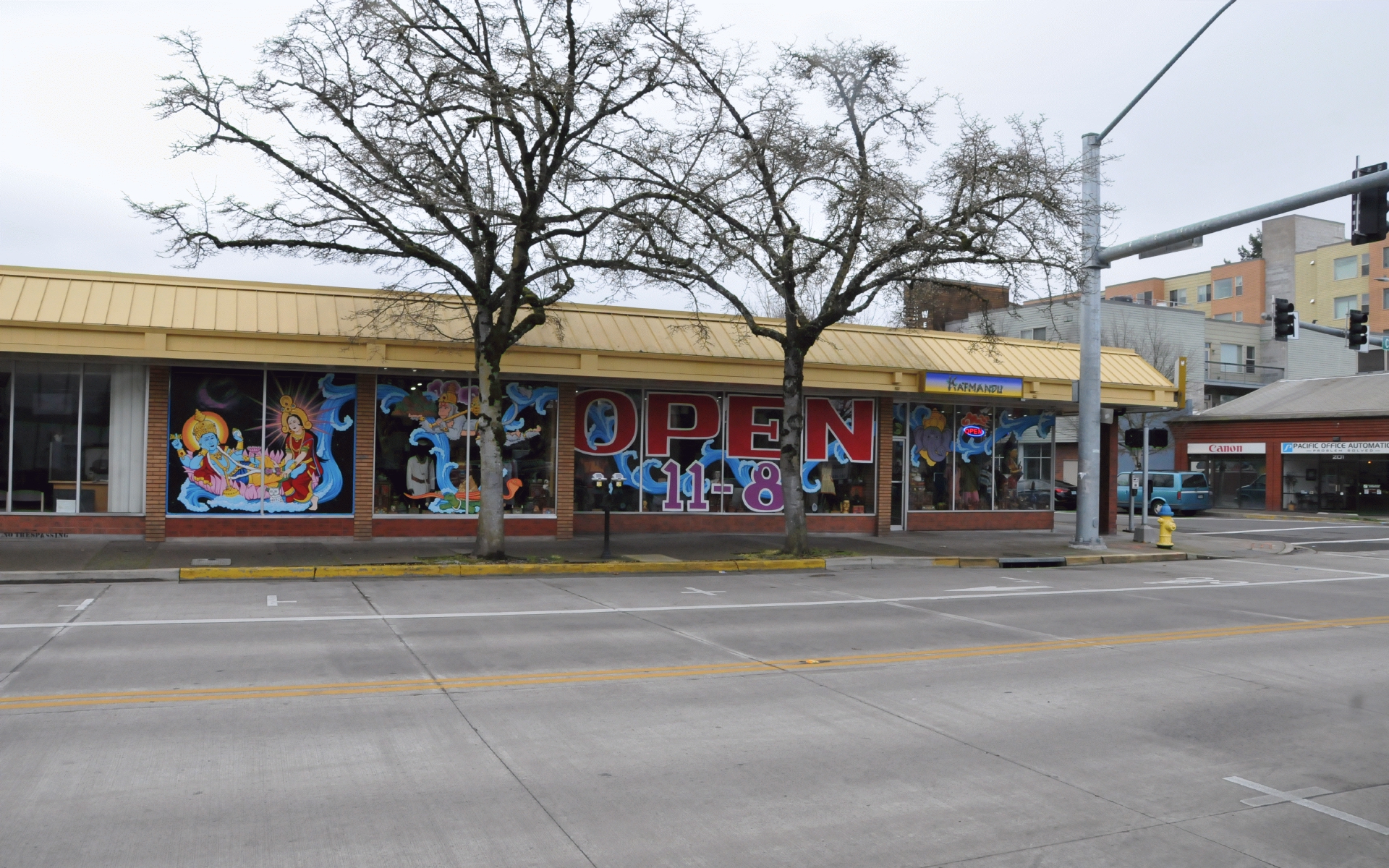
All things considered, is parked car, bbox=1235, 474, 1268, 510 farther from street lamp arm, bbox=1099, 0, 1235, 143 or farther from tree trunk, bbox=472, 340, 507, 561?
tree trunk, bbox=472, 340, 507, 561

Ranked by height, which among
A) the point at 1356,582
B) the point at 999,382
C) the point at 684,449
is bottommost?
the point at 1356,582

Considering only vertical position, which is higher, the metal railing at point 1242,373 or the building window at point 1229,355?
the building window at point 1229,355

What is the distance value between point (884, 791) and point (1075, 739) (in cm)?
212

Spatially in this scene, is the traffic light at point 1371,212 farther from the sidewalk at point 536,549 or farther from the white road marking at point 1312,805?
the sidewalk at point 536,549

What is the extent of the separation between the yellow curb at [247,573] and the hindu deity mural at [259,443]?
13.9 ft

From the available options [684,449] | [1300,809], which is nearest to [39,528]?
[684,449]

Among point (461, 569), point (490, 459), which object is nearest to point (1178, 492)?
point (490, 459)

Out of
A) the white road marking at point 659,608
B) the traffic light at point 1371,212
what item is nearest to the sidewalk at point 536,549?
the white road marking at point 659,608

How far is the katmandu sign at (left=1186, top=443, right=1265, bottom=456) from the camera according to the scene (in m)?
45.9

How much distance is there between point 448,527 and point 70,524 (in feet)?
21.7

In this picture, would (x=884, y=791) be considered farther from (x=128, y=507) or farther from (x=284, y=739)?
(x=128, y=507)

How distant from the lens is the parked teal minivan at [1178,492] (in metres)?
42.4

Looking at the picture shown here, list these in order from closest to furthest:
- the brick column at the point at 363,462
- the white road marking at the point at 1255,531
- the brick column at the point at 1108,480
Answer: the brick column at the point at 363,462 → the brick column at the point at 1108,480 → the white road marking at the point at 1255,531

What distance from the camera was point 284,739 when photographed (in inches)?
291
